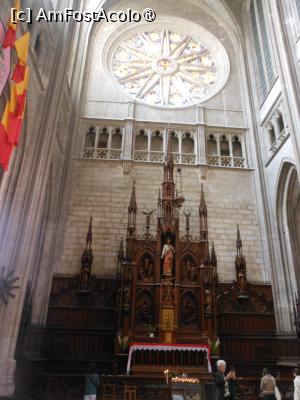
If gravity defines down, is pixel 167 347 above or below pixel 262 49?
below

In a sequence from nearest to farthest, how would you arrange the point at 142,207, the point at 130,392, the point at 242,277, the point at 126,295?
1. the point at 130,392
2. the point at 126,295
3. the point at 242,277
4. the point at 142,207

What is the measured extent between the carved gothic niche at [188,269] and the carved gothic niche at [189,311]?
51 centimetres

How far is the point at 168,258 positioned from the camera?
11328 mm

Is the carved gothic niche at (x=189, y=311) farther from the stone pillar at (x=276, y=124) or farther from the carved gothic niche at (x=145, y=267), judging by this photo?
the stone pillar at (x=276, y=124)

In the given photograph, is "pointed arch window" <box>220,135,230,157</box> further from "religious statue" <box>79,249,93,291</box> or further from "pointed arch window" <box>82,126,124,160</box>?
"religious statue" <box>79,249,93,291</box>

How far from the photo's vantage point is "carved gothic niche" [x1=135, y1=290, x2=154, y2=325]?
35.6ft

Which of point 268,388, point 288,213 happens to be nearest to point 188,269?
point 288,213

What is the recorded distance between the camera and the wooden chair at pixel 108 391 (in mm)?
6912

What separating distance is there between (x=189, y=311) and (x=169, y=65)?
13542 mm

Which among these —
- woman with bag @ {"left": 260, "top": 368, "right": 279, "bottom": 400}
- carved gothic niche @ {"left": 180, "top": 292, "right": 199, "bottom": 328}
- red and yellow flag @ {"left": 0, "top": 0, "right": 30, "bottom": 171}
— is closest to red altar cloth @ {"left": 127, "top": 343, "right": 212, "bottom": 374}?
carved gothic niche @ {"left": 180, "top": 292, "right": 199, "bottom": 328}

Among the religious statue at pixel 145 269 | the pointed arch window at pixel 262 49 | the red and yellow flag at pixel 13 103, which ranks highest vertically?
the pointed arch window at pixel 262 49


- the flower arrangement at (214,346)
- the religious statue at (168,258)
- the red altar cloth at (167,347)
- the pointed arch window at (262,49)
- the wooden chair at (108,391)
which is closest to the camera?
the wooden chair at (108,391)

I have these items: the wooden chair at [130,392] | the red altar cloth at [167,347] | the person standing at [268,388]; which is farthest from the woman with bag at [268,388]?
the red altar cloth at [167,347]

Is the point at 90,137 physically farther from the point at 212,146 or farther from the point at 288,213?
the point at 288,213
